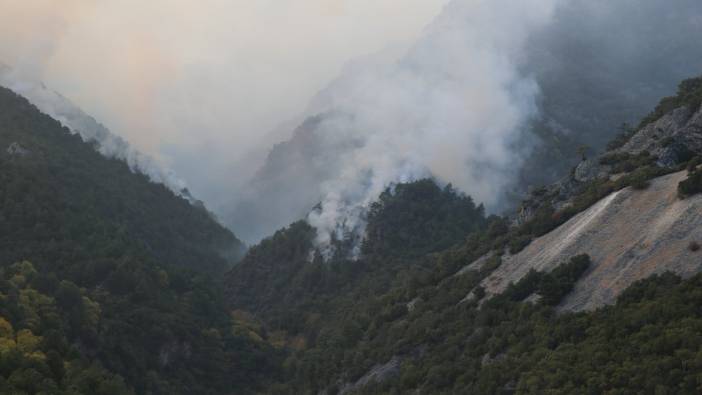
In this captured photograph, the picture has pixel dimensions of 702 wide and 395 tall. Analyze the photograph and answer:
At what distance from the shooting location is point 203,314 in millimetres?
127188

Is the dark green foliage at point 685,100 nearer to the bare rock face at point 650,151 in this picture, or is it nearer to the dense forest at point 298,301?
the dense forest at point 298,301

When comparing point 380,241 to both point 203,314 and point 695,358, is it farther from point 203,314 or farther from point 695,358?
point 695,358

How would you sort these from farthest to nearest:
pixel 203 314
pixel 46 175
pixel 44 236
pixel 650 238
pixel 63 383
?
pixel 46 175 < pixel 203 314 < pixel 44 236 < pixel 63 383 < pixel 650 238

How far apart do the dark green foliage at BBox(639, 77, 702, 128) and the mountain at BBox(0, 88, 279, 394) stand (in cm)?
5712

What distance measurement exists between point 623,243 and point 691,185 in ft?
20.9

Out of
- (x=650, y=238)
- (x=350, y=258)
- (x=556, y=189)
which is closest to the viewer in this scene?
(x=650, y=238)

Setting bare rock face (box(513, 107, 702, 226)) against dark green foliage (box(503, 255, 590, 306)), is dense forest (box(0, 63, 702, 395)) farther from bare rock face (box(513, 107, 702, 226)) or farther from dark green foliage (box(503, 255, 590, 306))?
bare rock face (box(513, 107, 702, 226))

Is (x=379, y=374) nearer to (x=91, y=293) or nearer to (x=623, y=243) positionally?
(x=623, y=243)

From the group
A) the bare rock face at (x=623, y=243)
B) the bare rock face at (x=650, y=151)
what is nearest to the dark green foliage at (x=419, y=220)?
the bare rock face at (x=650, y=151)

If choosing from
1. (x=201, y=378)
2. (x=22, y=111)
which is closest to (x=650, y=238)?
(x=201, y=378)

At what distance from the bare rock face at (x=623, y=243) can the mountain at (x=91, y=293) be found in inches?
1485

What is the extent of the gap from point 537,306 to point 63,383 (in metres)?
36.9

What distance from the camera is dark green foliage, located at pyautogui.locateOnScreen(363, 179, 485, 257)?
147m

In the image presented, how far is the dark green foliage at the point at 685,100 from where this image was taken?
284ft
